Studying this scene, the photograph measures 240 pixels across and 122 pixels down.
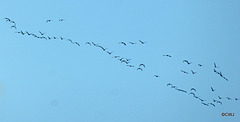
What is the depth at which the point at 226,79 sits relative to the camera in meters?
8.09

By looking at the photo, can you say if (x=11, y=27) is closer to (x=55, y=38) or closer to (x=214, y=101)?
(x=55, y=38)

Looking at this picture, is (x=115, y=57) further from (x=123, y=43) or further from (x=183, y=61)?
(x=183, y=61)

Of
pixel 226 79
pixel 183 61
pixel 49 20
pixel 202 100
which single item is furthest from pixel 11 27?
pixel 226 79

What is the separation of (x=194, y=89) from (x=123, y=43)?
246 cm

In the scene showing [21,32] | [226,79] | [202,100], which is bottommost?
[202,100]

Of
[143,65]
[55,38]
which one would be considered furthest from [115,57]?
[55,38]

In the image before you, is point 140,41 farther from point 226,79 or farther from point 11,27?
point 11,27

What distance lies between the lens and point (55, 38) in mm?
8141

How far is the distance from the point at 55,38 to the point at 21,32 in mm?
977

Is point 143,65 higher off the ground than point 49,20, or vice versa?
point 49,20

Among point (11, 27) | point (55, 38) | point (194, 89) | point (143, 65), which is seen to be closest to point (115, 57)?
point (143, 65)

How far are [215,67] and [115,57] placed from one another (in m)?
2.96

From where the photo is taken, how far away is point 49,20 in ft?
26.6

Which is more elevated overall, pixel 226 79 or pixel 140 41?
pixel 140 41
